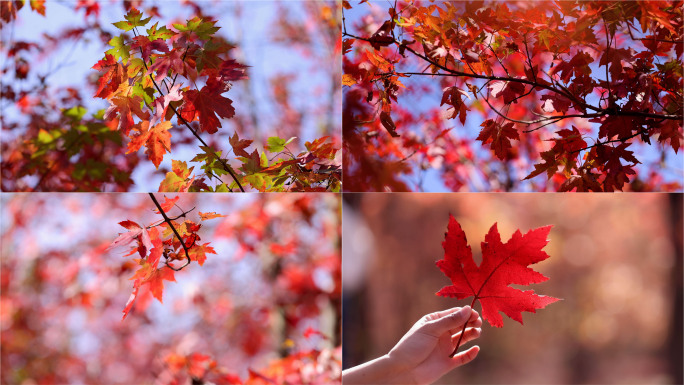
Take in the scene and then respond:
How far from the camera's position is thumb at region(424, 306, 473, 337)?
1006mm

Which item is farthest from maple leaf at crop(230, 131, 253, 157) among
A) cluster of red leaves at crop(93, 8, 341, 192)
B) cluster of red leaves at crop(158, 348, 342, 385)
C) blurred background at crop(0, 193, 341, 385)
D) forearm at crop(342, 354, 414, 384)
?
blurred background at crop(0, 193, 341, 385)

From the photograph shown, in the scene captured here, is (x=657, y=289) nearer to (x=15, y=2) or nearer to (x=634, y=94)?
(x=634, y=94)

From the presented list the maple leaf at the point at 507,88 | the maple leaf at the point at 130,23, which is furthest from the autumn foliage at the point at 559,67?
the maple leaf at the point at 130,23

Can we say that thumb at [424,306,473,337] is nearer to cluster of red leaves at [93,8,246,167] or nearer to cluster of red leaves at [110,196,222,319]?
cluster of red leaves at [110,196,222,319]

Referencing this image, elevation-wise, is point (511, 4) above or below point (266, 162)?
above

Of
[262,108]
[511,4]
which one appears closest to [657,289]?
[262,108]

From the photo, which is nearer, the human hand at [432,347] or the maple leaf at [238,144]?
the human hand at [432,347]

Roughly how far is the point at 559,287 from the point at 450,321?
235 inches

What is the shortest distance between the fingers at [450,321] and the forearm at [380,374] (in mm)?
124

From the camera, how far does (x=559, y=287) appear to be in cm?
633

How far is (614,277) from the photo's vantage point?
21.6 ft

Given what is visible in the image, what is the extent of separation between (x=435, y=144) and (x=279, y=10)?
1386 millimetres

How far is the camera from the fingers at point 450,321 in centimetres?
101

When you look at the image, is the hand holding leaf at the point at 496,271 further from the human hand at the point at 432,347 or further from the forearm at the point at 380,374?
the forearm at the point at 380,374
